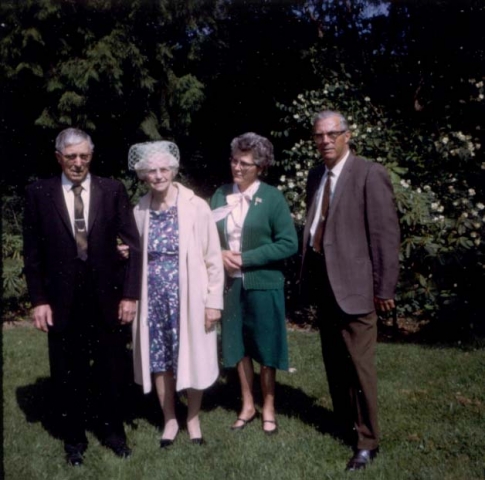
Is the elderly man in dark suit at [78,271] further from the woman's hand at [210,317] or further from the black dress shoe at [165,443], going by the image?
the woman's hand at [210,317]

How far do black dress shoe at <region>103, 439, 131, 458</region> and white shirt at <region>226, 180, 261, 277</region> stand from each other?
1.39 m

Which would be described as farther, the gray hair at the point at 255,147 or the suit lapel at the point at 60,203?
the gray hair at the point at 255,147

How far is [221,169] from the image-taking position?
11836 millimetres

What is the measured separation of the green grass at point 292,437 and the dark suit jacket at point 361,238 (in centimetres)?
102

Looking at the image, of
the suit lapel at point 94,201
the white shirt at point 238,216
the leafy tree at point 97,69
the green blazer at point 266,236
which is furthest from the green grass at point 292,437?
the leafy tree at point 97,69

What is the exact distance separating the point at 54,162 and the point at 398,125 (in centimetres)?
524

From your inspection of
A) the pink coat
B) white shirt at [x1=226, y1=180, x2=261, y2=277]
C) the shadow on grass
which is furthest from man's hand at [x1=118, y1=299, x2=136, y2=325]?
white shirt at [x1=226, y1=180, x2=261, y2=277]

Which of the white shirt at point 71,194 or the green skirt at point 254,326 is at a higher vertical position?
the white shirt at point 71,194

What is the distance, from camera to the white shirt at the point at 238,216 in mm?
4375

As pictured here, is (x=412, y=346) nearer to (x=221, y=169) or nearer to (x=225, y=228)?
(x=225, y=228)

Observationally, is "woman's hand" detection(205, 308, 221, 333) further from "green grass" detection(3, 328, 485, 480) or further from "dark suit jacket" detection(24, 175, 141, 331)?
"green grass" detection(3, 328, 485, 480)

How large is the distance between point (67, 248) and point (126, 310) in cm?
56

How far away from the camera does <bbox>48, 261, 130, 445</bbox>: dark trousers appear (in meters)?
3.89

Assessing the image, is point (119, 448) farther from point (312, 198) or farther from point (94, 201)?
point (312, 198)
